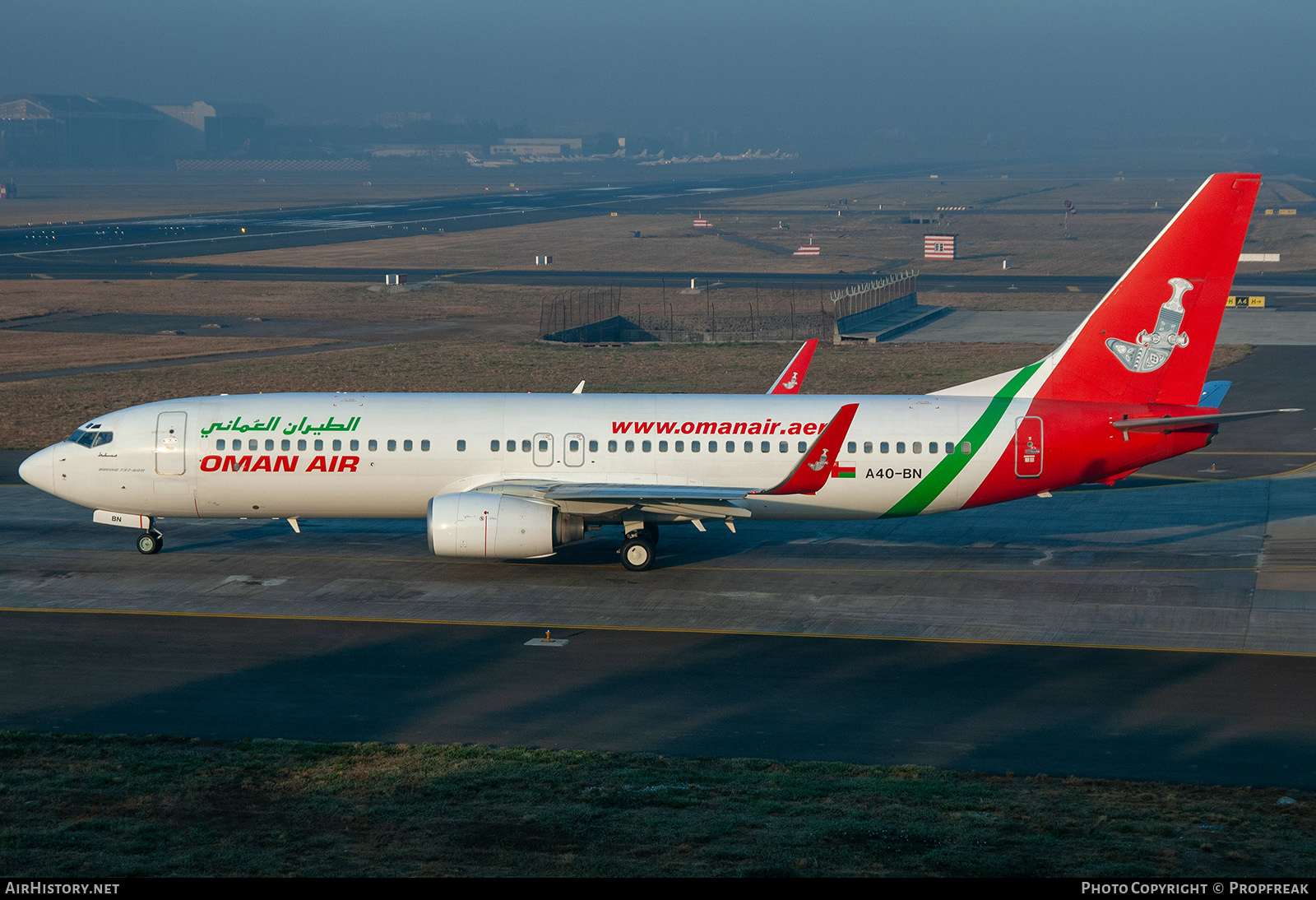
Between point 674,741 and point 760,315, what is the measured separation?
71.5 meters

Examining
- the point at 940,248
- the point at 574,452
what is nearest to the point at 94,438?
the point at 574,452

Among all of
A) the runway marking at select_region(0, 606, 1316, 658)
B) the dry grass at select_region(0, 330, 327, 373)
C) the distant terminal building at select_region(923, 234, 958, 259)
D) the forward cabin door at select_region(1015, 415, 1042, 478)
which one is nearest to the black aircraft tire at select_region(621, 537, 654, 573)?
the runway marking at select_region(0, 606, 1316, 658)

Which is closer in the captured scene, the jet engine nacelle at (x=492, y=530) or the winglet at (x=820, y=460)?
the winglet at (x=820, y=460)

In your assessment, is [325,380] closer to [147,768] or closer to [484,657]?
[484,657]

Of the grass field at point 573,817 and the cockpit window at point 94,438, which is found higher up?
the cockpit window at point 94,438

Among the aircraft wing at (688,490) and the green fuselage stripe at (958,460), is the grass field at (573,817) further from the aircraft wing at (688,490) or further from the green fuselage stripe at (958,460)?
→ the green fuselage stripe at (958,460)

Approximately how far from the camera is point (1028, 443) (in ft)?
107

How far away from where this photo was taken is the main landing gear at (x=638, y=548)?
32938 millimetres

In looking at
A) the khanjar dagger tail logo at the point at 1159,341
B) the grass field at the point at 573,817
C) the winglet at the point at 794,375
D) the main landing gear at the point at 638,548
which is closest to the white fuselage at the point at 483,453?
the main landing gear at the point at 638,548

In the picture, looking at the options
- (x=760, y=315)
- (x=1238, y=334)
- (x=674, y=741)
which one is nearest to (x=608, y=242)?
(x=760, y=315)

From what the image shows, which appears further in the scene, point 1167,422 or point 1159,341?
point 1159,341

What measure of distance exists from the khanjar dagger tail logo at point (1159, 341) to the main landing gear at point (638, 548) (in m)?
12.9

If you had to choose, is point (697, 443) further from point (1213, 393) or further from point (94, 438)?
point (94, 438)

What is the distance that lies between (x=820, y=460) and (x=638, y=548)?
5.58 metres
